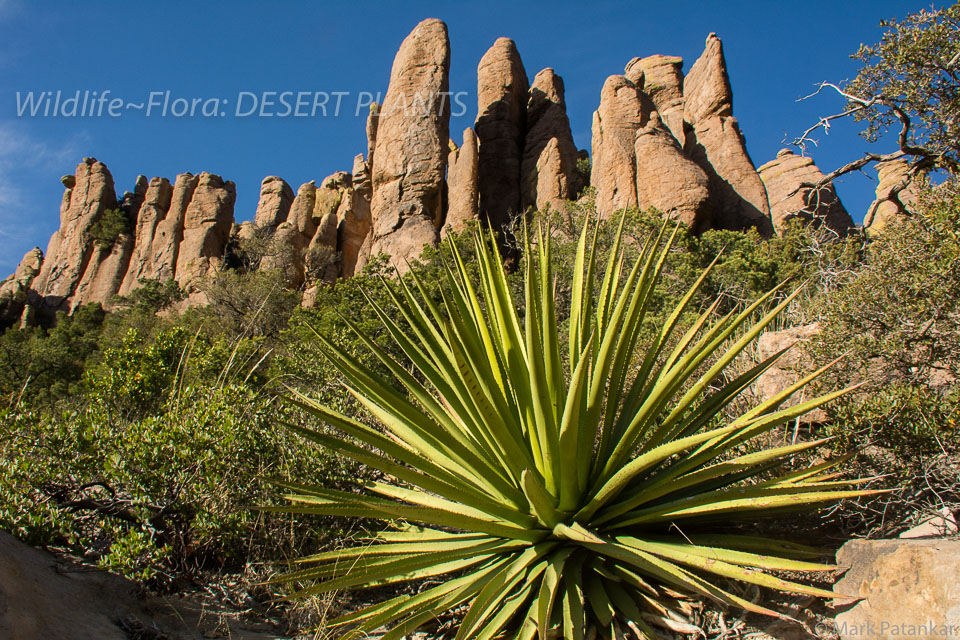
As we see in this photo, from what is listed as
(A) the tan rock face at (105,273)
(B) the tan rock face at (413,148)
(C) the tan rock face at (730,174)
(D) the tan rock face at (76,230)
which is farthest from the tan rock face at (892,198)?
(D) the tan rock face at (76,230)

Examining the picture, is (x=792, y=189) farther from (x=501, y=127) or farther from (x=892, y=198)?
(x=892, y=198)

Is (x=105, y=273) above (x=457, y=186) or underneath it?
underneath

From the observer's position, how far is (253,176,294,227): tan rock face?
109 ft

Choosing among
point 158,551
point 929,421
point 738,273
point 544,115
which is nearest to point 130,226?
point 544,115

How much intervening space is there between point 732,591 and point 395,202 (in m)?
19.7

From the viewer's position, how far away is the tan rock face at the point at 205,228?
2895cm

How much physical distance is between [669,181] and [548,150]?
5.46m

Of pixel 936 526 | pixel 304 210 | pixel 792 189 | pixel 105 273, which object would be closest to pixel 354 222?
pixel 304 210

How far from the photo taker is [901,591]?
2162 mm

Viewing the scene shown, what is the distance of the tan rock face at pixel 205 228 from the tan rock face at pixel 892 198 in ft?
88.5

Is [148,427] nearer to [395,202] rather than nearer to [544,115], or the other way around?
[395,202]

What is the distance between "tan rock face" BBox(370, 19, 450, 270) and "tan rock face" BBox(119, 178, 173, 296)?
1588 cm

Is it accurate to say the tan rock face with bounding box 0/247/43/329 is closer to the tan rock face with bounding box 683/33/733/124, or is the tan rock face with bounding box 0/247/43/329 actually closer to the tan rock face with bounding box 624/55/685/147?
the tan rock face with bounding box 624/55/685/147

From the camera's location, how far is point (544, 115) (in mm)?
24281
